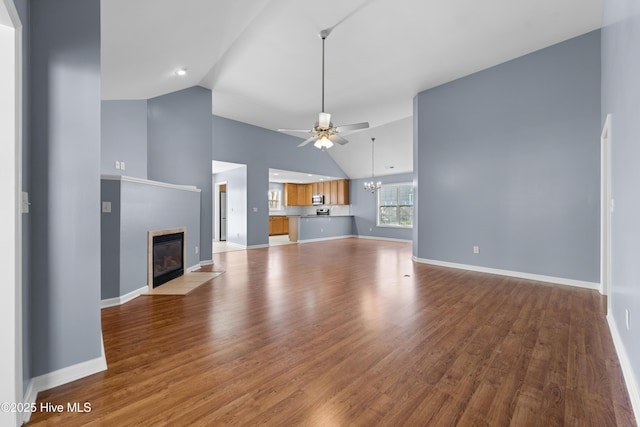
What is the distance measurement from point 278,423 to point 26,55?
250 centimetres

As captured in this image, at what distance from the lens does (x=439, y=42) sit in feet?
13.1

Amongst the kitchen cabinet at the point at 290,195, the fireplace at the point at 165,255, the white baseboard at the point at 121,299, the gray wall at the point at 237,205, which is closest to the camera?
the white baseboard at the point at 121,299

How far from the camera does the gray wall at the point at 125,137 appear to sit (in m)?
4.77

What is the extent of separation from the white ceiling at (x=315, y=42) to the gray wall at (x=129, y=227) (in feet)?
5.60

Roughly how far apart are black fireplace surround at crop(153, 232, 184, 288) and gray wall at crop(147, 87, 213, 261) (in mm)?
923

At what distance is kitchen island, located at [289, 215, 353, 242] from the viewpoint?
9.56m

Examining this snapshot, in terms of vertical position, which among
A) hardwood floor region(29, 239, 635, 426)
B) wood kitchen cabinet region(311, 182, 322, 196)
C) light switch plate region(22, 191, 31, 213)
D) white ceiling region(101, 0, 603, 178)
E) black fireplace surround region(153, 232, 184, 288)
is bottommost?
hardwood floor region(29, 239, 635, 426)

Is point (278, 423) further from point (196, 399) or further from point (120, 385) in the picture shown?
point (120, 385)

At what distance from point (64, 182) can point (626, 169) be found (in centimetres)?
383

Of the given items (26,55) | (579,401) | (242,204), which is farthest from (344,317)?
(242,204)

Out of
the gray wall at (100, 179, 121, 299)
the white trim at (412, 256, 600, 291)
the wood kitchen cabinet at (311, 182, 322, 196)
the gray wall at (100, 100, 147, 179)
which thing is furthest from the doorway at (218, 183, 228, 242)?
the white trim at (412, 256, 600, 291)

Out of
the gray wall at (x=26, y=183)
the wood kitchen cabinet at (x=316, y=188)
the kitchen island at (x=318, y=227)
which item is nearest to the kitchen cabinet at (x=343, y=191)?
the kitchen island at (x=318, y=227)

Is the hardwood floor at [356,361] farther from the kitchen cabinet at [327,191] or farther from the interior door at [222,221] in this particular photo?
the kitchen cabinet at [327,191]

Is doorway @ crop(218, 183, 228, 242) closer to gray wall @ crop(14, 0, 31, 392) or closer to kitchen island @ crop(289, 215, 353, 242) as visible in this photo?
kitchen island @ crop(289, 215, 353, 242)
